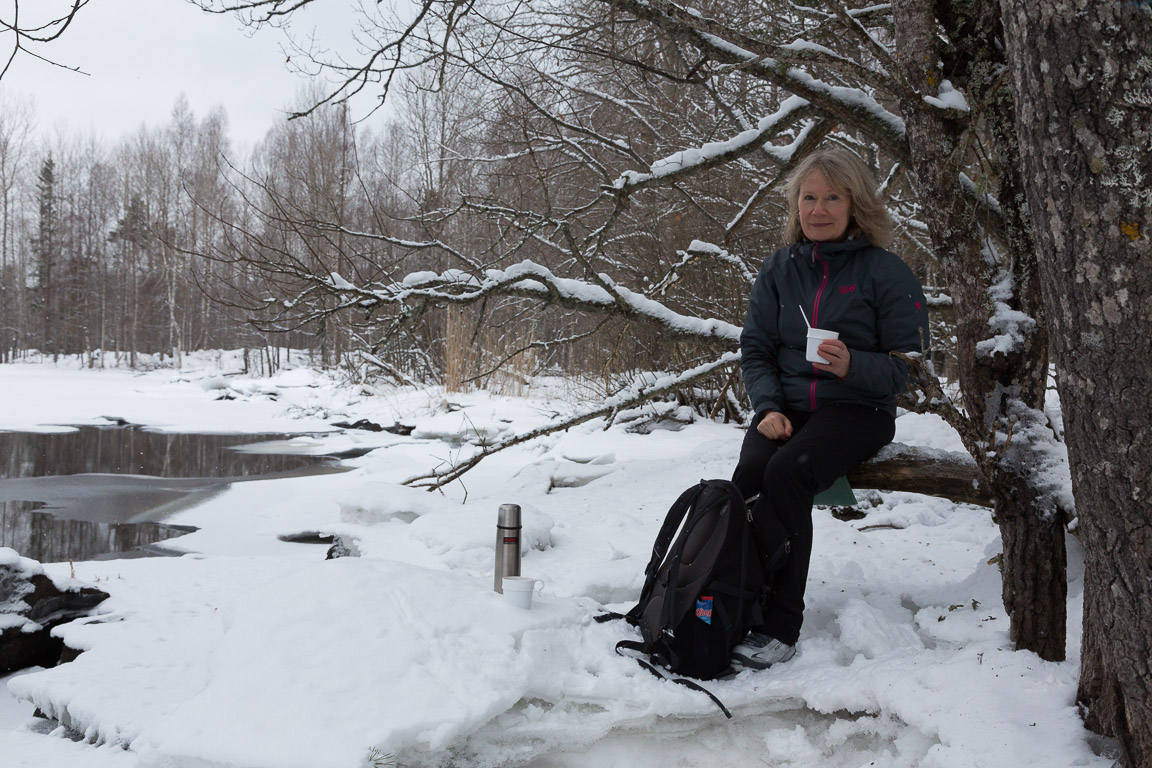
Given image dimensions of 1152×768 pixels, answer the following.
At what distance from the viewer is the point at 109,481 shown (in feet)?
25.0

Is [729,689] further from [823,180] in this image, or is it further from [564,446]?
[564,446]

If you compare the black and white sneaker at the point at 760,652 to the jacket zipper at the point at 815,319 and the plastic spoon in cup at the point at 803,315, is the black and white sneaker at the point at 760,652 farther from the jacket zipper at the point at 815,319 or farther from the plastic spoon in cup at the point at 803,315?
the plastic spoon in cup at the point at 803,315

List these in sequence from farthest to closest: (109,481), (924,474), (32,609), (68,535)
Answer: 1. (109,481)
2. (68,535)
3. (32,609)
4. (924,474)

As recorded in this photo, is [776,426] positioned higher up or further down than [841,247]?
further down

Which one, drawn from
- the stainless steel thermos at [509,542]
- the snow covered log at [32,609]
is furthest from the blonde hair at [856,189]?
the snow covered log at [32,609]

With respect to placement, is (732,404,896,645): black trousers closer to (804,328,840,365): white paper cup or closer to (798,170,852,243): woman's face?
(804,328,840,365): white paper cup

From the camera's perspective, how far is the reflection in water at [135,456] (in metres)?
8.41

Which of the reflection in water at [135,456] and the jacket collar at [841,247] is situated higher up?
the jacket collar at [841,247]

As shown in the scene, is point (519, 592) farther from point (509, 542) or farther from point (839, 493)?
point (839, 493)

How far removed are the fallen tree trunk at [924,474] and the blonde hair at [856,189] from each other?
0.73 metres

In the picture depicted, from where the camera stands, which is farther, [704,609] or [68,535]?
[68,535]

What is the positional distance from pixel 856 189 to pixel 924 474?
995 mm

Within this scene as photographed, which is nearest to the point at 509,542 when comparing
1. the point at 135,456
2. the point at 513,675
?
the point at 513,675

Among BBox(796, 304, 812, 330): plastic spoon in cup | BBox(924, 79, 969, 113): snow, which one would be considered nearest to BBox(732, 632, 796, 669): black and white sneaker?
BBox(796, 304, 812, 330): plastic spoon in cup
